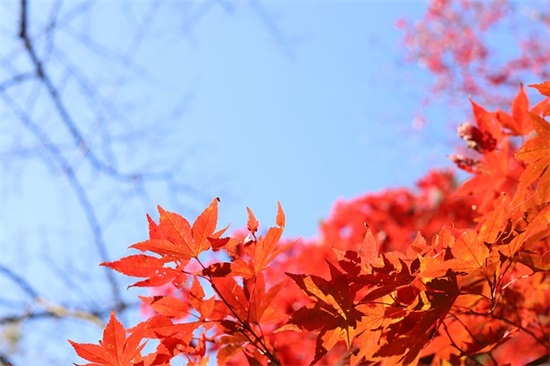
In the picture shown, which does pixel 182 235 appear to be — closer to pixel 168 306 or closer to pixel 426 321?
pixel 168 306

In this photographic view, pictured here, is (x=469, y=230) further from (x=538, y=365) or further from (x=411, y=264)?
(x=538, y=365)

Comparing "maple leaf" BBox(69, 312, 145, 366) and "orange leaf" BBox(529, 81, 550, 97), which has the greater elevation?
"orange leaf" BBox(529, 81, 550, 97)

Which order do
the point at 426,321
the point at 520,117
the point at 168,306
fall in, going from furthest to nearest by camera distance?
the point at 520,117, the point at 168,306, the point at 426,321

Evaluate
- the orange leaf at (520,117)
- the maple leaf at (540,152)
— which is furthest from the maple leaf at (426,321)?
the orange leaf at (520,117)

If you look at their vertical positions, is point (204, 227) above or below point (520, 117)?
below

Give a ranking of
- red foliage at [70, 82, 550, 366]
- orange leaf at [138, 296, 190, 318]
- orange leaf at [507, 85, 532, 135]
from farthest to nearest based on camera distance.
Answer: orange leaf at [507, 85, 532, 135]
orange leaf at [138, 296, 190, 318]
red foliage at [70, 82, 550, 366]

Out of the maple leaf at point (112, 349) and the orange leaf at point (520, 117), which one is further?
the orange leaf at point (520, 117)

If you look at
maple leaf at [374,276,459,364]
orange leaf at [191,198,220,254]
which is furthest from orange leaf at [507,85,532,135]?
orange leaf at [191,198,220,254]

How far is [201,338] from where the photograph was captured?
786 millimetres

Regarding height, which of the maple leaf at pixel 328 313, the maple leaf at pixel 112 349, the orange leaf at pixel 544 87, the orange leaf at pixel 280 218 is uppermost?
the orange leaf at pixel 544 87

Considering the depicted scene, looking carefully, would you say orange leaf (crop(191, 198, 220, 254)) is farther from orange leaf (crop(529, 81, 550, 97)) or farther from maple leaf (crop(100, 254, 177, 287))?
orange leaf (crop(529, 81, 550, 97))

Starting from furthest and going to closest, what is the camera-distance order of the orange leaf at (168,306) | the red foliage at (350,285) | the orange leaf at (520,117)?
the orange leaf at (520,117) < the orange leaf at (168,306) < the red foliage at (350,285)

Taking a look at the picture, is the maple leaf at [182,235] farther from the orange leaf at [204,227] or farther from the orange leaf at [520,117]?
the orange leaf at [520,117]

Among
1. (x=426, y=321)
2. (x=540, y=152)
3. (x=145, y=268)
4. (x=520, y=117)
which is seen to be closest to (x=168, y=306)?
(x=145, y=268)
